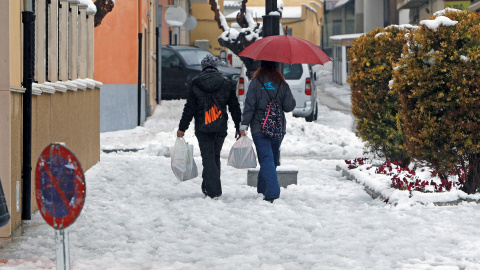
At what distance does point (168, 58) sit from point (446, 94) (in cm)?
2155

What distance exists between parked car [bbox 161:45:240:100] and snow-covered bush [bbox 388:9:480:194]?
63.2ft

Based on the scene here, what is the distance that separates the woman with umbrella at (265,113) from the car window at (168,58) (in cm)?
2035

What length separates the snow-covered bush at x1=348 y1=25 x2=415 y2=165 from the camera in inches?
493

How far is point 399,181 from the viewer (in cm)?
1036

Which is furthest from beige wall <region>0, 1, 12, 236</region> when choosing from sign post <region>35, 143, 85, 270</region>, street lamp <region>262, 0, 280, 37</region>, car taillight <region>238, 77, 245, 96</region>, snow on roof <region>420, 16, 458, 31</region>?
car taillight <region>238, 77, 245, 96</region>

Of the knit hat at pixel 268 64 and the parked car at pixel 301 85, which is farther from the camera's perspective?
the parked car at pixel 301 85

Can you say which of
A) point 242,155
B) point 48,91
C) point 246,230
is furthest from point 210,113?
point 246,230

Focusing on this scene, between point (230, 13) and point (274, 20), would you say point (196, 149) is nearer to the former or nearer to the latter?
point (274, 20)

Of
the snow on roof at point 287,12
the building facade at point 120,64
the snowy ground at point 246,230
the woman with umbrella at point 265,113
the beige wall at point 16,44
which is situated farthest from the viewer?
the snow on roof at point 287,12

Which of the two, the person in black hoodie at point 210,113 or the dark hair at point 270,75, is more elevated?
the dark hair at point 270,75

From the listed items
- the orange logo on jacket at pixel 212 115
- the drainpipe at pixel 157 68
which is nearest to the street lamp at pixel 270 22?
the orange logo on jacket at pixel 212 115

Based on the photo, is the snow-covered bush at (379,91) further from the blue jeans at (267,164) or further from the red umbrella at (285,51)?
the blue jeans at (267,164)

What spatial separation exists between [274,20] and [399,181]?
2726 mm

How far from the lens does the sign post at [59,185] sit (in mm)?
4414
